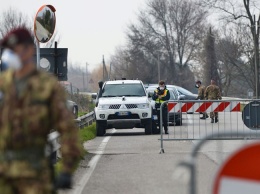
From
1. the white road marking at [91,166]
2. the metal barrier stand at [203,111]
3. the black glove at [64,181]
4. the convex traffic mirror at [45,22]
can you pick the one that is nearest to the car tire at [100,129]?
the white road marking at [91,166]

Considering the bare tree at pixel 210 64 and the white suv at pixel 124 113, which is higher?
the bare tree at pixel 210 64

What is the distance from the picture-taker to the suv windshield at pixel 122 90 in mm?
28453

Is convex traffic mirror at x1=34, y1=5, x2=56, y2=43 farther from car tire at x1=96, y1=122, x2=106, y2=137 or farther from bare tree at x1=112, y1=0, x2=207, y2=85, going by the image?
bare tree at x1=112, y1=0, x2=207, y2=85

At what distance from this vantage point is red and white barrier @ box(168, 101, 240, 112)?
21.9 m

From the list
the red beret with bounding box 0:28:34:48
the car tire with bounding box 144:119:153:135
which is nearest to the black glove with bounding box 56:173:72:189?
the red beret with bounding box 0:28:34:48

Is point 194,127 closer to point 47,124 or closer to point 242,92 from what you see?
point 47,124

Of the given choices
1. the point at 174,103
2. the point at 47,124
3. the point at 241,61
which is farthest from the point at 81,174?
the point at 241,61

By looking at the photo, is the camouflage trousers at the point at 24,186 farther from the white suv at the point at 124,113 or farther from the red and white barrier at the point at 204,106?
the white suv at the point at 124,113

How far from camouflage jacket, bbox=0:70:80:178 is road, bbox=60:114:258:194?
860 mm

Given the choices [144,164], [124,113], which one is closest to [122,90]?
[124,113]

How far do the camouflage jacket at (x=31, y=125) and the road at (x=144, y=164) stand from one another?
0.86 metres

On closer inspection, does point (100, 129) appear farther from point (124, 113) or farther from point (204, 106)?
point (204, 106)

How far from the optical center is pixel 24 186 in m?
6.64

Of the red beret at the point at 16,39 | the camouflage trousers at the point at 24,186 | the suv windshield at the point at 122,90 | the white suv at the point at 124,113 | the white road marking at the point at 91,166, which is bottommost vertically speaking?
the white road marking at the point at 91,166
